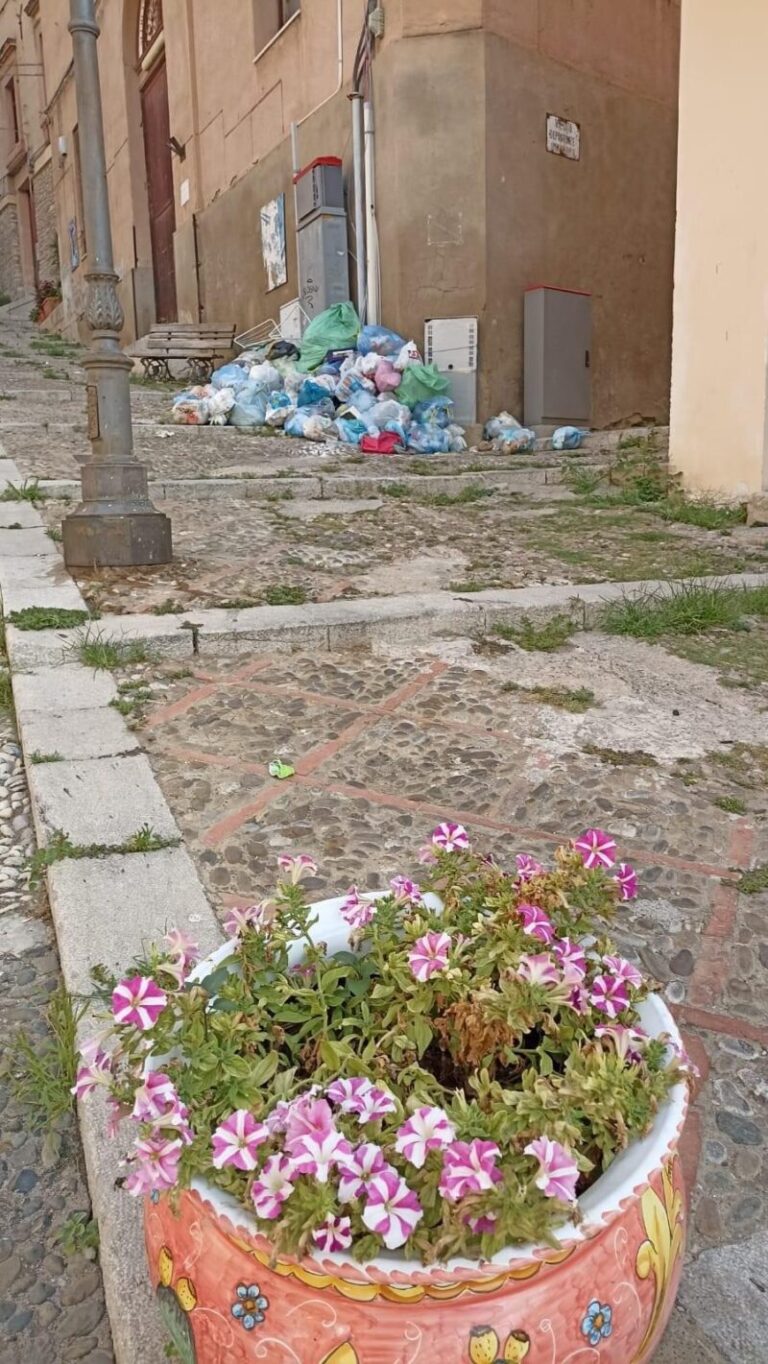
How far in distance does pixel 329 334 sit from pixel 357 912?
30.0 feet

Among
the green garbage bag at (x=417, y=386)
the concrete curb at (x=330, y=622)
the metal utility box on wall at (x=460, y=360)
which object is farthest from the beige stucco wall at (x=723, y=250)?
the metal utility box on wall at (x=460, y=360)

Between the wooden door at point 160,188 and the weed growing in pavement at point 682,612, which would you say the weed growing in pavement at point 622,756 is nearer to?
the weed growing in pavement at point 682,612

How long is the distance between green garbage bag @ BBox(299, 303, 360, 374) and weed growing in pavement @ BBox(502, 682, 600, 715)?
7116 mm

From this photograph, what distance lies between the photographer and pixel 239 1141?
2.76ft

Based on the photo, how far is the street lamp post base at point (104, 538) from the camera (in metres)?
4.10

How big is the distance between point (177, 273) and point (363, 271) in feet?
18.2

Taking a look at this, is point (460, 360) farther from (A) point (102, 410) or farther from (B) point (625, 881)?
(B) point (625, 881)

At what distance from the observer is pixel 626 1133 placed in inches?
35.8

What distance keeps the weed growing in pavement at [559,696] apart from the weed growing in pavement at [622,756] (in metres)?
0.28

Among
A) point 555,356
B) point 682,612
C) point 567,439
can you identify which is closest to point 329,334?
point 555,356

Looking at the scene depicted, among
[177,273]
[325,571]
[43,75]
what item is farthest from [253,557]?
[43,75]

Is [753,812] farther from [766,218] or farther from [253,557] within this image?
[766,218]

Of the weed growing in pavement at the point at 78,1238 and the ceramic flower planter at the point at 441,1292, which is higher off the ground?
the ceramic flower planter at the point at 441,1292

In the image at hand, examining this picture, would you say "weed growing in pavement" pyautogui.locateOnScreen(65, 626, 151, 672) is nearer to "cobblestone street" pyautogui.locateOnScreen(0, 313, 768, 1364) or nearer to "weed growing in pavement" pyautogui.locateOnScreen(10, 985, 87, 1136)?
"cobblestone street" pyautogui.locateOnScreen(0, 313, 768, 1364)
